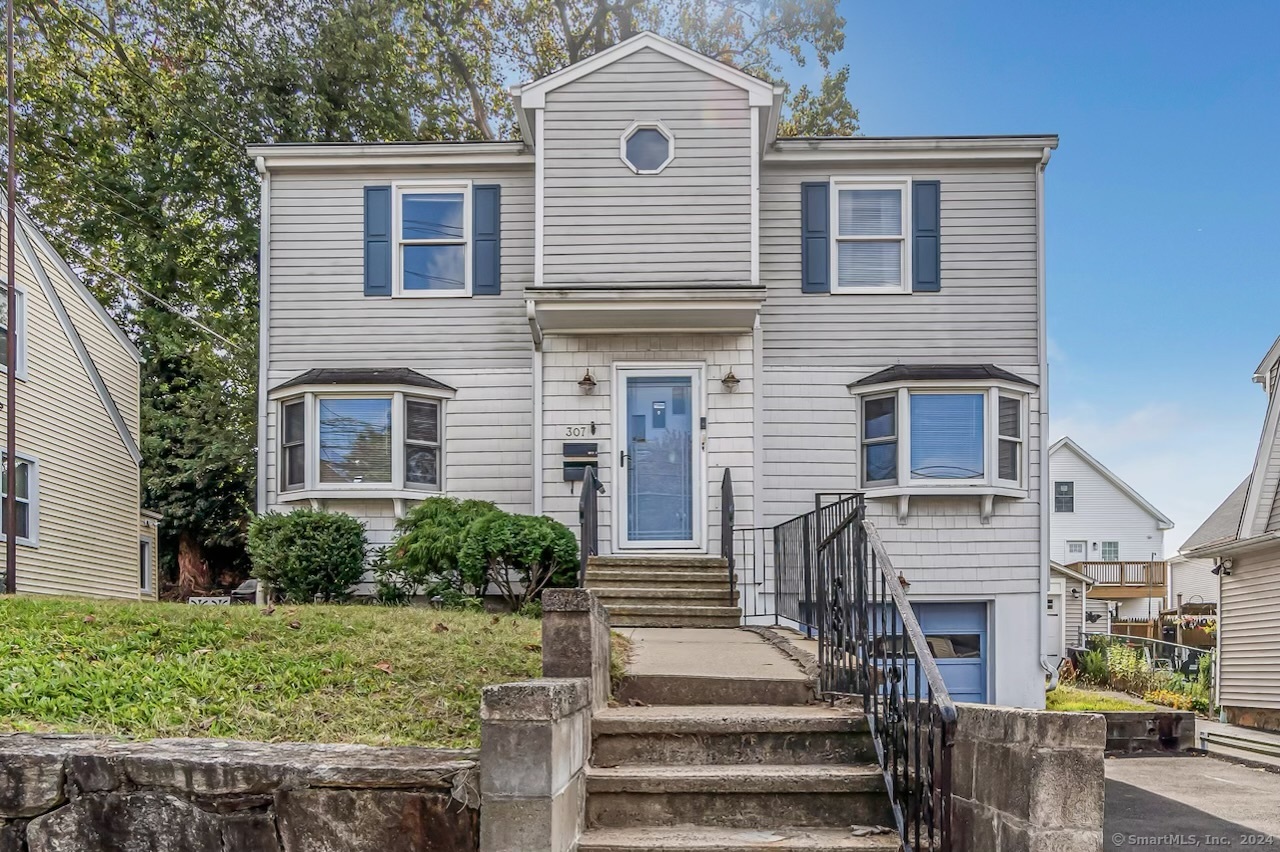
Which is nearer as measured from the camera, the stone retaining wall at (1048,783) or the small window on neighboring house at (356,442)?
the stone retaining wall at (1048,783)

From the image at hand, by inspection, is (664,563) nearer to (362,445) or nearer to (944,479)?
(944,479)

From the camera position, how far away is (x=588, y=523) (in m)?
9.40

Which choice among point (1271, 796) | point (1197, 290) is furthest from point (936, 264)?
point (1197, 290)

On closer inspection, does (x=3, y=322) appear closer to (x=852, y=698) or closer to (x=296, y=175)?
(x=296, y=175)

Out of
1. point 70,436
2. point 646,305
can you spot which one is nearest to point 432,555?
point 646,305

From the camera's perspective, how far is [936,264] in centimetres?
1143

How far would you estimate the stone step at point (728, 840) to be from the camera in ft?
13.4

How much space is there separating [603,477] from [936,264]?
14.2 feet

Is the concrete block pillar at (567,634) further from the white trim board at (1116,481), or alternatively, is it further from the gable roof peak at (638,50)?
the white trim board at (1116,481)

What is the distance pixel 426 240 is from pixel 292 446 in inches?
105

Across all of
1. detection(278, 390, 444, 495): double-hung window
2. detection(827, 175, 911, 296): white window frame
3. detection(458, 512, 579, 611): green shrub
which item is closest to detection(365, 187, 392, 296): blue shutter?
detection(278, 390, 444, 495): double-hung window

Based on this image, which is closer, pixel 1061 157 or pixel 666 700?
pixel 666 700

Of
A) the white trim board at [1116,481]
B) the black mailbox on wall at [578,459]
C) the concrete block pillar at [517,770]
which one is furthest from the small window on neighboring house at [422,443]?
the white trim board at [1116,481]

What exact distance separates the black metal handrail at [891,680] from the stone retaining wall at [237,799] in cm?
165
